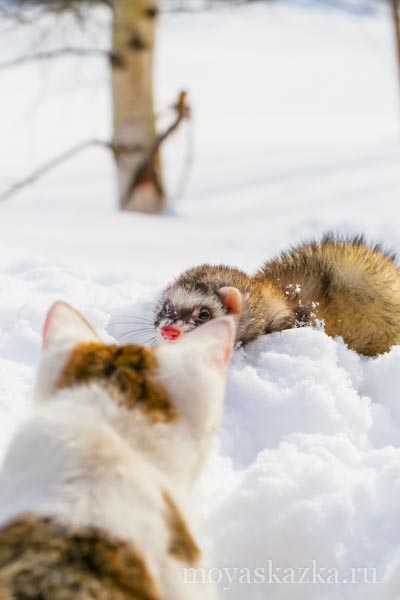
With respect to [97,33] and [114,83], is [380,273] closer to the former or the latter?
[114,83]

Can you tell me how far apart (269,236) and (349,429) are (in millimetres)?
5027

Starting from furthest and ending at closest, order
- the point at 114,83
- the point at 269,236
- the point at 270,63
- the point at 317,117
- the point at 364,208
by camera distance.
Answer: the point at 270,63
the point at 317,117
the point at 114,83
the point at 364,208
the point at 269,236

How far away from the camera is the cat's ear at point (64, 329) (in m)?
2.29

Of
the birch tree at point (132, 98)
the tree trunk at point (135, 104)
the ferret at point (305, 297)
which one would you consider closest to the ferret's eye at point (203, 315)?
the ferret at point (305, 297)

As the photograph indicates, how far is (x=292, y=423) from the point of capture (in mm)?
3625

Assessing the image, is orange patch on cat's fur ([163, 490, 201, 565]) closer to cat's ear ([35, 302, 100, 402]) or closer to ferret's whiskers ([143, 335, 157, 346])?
cat's ear ([35, 302, 100, 402])

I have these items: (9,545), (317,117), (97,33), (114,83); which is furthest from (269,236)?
(317,117)

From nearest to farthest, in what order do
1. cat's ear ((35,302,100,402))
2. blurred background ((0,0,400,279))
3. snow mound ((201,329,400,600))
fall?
cat's ear ((35,302,100,402)) < snow mound ((201,329,400,600)) < blurred background ((0,0,400,279))

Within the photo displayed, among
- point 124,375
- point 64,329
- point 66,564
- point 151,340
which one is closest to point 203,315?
point 151,340

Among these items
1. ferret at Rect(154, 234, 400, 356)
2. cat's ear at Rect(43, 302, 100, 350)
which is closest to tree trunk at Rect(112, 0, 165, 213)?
ferret at Rect(154, 234, 400, 356)

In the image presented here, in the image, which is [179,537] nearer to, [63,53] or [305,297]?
[305,297]

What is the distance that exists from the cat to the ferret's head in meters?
2.13

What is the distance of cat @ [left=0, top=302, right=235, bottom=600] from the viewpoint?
70.0 inches

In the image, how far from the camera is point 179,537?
1.99m
